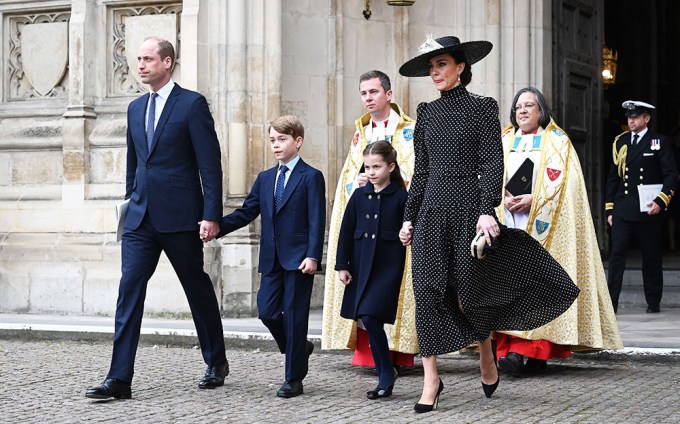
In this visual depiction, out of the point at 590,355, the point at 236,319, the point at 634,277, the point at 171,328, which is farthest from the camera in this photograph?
the point at 634,277

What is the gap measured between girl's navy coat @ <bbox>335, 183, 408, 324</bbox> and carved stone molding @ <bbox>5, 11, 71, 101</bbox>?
18.6ft

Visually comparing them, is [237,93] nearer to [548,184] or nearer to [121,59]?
[121,59]

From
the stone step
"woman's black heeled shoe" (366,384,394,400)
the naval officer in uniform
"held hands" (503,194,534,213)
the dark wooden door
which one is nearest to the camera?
"woman's black heeled shoe" (366,384,394,400)

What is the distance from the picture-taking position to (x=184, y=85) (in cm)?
1199

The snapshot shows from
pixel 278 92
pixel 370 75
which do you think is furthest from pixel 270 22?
pixel 370 75

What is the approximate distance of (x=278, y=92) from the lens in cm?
1192

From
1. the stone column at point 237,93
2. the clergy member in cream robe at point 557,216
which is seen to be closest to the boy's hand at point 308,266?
the clergy member in cream robe at point 557,216

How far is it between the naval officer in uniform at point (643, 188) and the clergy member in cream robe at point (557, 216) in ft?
10.7

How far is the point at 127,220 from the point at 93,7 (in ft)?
17.4

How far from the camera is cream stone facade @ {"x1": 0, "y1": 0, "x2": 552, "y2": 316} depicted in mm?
11859

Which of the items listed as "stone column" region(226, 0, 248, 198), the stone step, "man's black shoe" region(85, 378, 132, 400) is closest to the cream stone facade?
"stone column" region(226, 0, 248, 198)

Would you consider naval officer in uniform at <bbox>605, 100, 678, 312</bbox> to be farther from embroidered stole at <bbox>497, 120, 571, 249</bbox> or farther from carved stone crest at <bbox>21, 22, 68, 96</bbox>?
carved stone crest at <bbox>21, 22, 68, 96</bbox>

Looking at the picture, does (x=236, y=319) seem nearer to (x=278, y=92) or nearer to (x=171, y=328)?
(x=171, y=328)

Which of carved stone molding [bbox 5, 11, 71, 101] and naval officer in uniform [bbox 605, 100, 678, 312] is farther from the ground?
carved stone molding [bbox 5, 11, 71, 101]
